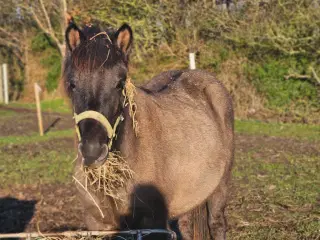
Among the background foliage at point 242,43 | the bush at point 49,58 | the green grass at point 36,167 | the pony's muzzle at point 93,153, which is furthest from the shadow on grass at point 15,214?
the bush at point 49,58

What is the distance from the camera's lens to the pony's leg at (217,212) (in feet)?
18.7

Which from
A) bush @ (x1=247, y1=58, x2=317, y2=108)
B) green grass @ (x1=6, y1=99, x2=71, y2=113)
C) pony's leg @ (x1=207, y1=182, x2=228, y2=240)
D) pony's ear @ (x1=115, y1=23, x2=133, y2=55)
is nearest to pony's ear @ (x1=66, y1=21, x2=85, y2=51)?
pony's ear @ (x1=115, y1=23, x2=133, y2=55)

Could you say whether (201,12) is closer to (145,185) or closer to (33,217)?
(33,217)

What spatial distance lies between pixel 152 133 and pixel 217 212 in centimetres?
187

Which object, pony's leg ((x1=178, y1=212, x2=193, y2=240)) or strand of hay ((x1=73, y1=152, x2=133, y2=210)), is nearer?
strand of hay ((x1=73, y1=152, x2=133, y2=210))

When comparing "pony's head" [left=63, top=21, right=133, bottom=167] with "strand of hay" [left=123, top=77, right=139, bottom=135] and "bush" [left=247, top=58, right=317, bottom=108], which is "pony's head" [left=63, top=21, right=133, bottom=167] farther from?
"bush" [left=247, top=58, right=317, bottom=108]

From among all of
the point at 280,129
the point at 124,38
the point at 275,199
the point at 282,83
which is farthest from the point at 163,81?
the point at 282,83

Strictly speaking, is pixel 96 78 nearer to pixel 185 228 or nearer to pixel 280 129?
pixel 185 228

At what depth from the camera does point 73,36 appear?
372 cm

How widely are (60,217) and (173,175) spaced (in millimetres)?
3131

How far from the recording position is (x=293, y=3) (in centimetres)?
1570

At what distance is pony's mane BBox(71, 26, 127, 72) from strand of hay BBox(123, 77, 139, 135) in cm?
25

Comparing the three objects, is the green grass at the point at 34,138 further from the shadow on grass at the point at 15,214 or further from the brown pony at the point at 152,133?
the brown pony at the point at 152,133

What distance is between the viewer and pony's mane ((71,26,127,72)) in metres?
3.49
